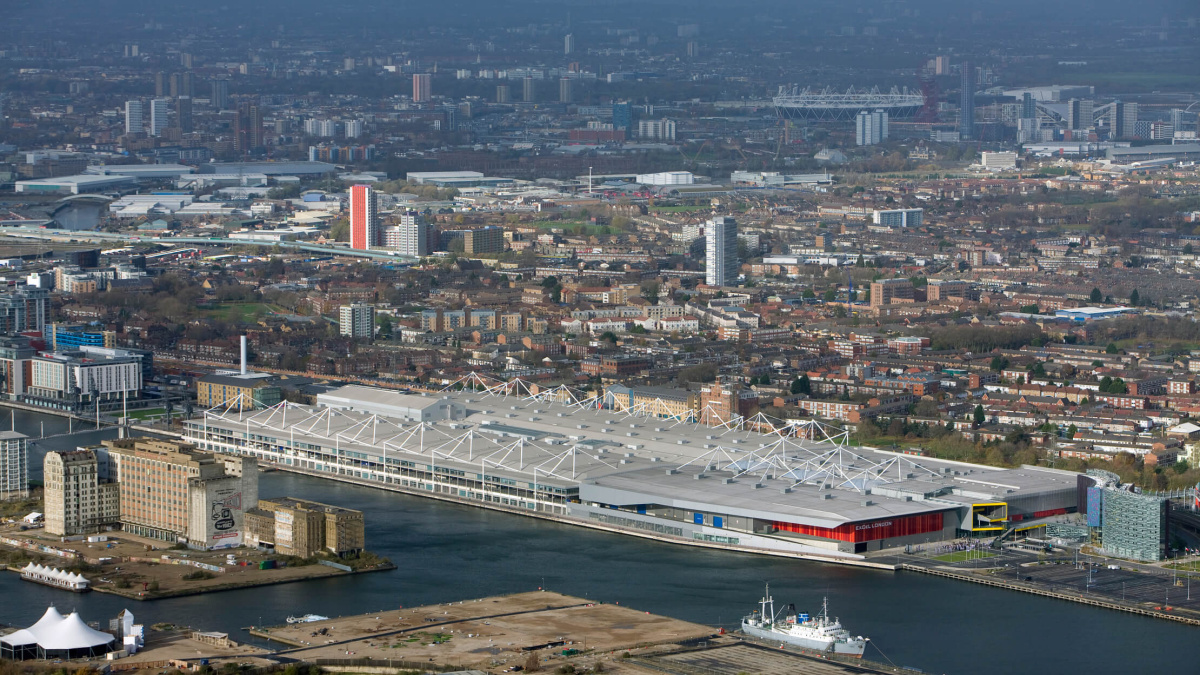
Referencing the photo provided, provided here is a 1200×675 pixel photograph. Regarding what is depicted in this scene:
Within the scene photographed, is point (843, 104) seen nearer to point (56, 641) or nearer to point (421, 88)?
point (421, 88)

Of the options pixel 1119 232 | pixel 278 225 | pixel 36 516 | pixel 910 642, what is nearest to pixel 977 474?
pixel 910 642

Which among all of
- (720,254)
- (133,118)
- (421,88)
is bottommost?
(720,254)

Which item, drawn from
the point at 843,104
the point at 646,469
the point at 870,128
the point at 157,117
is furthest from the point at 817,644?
the point at 843,104

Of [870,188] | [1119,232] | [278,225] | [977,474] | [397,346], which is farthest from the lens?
[870,188]

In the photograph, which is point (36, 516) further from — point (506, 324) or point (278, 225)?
point (278, 225)

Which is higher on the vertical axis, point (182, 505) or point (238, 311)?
point (182, 505)

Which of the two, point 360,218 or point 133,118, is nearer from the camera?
point 360,218
